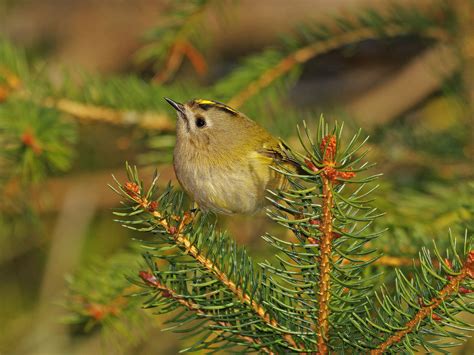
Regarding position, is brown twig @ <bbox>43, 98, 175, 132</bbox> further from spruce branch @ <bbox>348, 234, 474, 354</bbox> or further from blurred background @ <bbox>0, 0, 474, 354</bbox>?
spruce branch @ <bbox>348, 234, 474, 354</bbox>

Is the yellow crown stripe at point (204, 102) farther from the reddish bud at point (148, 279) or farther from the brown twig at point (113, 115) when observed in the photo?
the reddish bud at point (148, 279)

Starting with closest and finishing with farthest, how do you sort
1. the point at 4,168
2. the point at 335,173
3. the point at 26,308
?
the point at 335,173
the point at 4,168
the point at 26,308

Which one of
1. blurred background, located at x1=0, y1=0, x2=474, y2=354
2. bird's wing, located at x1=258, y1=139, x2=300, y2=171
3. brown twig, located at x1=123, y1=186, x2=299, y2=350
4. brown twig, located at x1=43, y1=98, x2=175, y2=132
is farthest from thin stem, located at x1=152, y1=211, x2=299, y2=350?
brown twig, located at x1=43, y1=98, x2=175, y2=132

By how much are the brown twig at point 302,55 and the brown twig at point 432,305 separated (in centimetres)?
126

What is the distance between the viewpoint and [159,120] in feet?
7.25

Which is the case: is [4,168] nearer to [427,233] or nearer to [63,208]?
[63,208]

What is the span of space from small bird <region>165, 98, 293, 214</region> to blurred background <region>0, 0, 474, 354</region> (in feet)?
0.69

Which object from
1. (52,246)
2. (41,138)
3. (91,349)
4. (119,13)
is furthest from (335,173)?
(119,13)

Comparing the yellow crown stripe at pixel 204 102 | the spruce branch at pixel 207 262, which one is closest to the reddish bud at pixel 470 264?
the spruce branch at pixel 207 262

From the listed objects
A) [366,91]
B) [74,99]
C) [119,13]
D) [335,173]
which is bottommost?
[335,173]

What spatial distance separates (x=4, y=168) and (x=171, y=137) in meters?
0.53

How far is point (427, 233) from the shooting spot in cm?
187

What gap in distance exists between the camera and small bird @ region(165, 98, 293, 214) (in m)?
1.82

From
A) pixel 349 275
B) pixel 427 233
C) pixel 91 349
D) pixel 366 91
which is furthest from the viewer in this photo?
pixel 366 91
